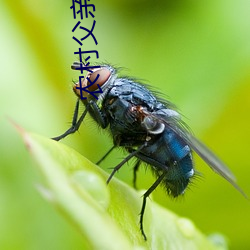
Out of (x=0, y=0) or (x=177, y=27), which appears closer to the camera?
(x=0, y=0)

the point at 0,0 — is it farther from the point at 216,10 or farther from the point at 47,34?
the point at 216,10

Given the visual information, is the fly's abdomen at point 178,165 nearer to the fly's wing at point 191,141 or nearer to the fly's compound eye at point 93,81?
the fly's wing at point 191,141

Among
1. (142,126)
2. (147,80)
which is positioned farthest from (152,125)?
(147,80)

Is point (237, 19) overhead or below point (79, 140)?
overhead

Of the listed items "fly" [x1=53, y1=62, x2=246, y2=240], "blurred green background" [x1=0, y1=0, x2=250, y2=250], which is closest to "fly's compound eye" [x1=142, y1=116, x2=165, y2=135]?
"fly" [x1=53, y1=62, x2=246, y2=240]

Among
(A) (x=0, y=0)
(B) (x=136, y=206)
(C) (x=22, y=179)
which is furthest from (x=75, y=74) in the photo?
(B) (x=136, y=206)

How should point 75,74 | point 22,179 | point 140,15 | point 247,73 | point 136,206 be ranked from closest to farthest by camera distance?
point 136,206 → point 22,179 → point 247,73 → point 75,74 → point 140,15

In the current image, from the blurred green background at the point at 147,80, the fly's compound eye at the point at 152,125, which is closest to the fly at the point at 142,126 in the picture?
the fly's compound eye at the point at 152,125

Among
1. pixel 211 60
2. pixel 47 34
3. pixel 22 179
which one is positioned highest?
pixel 211 60
